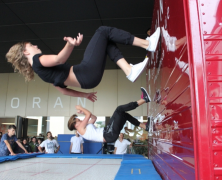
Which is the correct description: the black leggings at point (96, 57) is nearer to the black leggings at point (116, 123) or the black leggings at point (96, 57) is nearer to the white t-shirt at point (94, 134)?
the black leggings at point (116, 123)

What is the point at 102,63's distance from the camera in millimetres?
1540

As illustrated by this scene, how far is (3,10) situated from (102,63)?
347 cm

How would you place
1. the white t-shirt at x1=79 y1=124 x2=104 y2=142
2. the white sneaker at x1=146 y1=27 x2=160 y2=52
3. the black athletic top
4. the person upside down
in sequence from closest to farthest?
the black athletic top → the white sneaker at x1=146 y1=27 x2=160 y2=52 → the person upside down → the white t-shirt at x1=79 y1=124 x2=104 y2=142

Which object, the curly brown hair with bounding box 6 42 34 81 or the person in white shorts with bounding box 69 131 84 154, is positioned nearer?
the curly brown hair with bounding box 6 42 34 81

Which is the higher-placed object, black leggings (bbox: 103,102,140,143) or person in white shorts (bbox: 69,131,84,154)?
black leggings (bbox: 103,102,140,143)

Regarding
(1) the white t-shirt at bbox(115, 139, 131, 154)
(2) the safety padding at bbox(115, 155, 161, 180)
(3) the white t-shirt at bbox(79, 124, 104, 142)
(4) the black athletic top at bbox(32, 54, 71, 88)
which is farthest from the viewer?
(1) the white t-shirt at bbox(115, 139, 131, 154)

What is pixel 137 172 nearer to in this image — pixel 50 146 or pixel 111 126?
pixel 111 126

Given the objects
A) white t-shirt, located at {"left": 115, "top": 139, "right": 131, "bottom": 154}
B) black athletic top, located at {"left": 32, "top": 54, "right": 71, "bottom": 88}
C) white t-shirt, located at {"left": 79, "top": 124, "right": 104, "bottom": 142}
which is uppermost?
black athletic top, located at {"left": 32, "top": 54, "right": 71, "bottom": 88}

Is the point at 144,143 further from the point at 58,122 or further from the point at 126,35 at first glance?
the point at 126,35

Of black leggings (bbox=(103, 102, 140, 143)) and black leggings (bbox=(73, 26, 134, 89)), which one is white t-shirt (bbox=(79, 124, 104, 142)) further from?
black leggings (bbox=(73, 26, 134, 89))

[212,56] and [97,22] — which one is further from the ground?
[97,22]

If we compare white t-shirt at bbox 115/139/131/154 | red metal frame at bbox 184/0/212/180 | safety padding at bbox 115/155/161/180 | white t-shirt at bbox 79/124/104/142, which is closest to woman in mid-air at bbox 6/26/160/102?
red metal frame at bbox 184/0/212/180

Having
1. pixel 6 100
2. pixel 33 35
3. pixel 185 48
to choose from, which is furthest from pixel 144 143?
pixel 185 48

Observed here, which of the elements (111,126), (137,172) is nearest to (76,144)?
(111,126)
